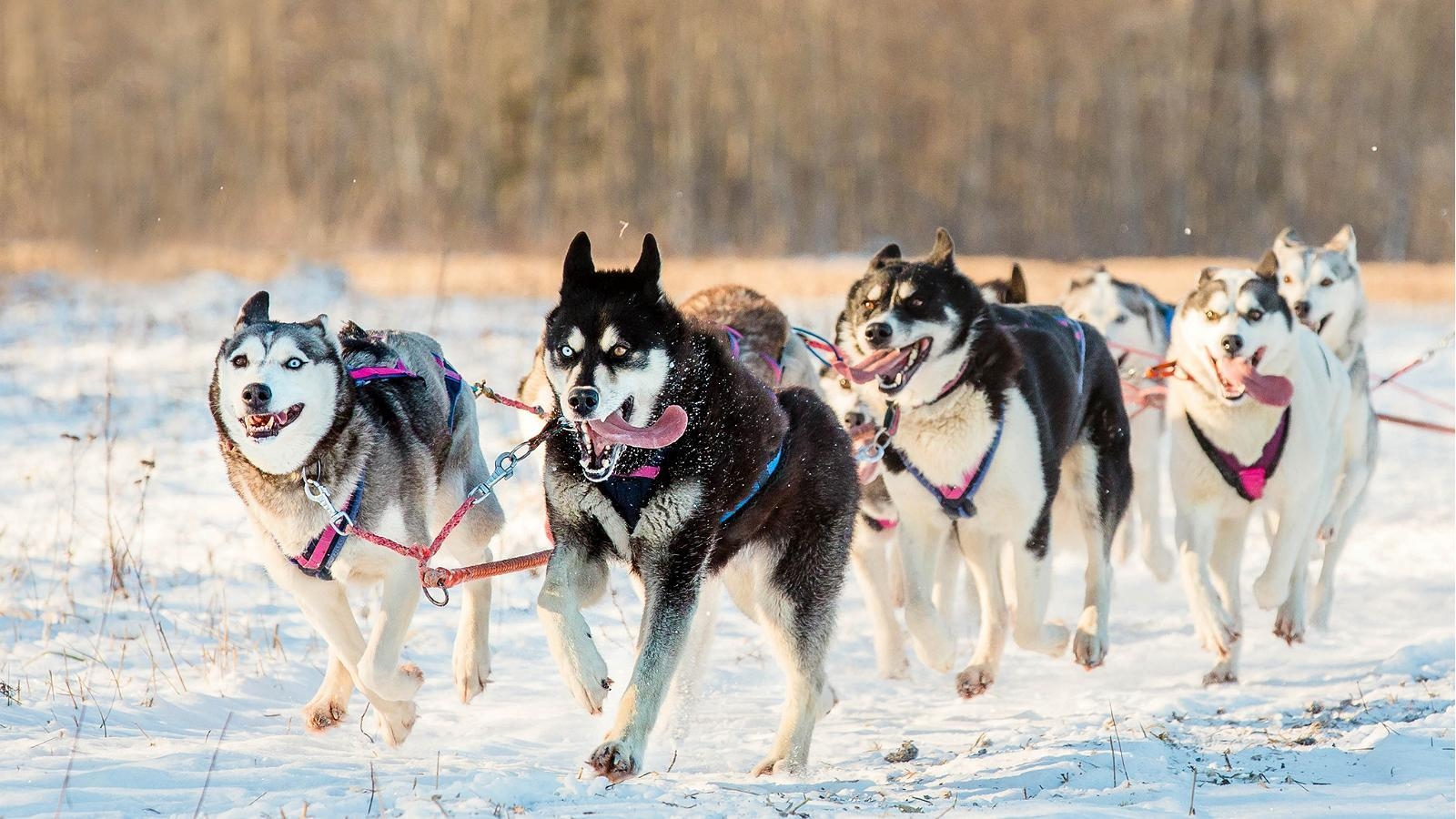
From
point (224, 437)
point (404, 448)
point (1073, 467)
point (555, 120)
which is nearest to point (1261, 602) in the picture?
point (1073, 467)

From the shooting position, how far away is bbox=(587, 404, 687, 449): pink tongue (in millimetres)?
3303

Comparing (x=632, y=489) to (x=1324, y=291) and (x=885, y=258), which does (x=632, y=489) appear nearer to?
(x=885, y=258)

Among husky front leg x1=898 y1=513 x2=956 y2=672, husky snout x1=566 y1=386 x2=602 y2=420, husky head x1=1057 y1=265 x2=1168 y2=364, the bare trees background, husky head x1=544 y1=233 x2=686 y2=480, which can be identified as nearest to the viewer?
husky snout x1=566 y1=386 x2=602 y2=420

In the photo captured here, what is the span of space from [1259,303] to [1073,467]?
915 mm

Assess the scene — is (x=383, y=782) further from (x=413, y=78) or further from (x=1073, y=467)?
(x=413, y=78)

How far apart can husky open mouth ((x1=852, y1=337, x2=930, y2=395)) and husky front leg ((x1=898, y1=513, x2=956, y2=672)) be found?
1.60ft

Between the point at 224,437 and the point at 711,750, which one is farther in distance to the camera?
the point at 711,750

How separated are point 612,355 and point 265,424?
1046mm

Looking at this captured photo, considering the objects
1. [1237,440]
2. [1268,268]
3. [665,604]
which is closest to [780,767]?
[665,604]

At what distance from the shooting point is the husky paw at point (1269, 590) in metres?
5.36

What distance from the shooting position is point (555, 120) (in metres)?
28.7

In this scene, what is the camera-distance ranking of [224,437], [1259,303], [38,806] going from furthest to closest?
[1259,303], [224,437], [38,806]

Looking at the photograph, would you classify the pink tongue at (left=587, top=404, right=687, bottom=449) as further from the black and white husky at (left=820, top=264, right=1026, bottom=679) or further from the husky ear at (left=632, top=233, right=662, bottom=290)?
the black and white husky at (left=820, top=264, right=1026, bottom=679)

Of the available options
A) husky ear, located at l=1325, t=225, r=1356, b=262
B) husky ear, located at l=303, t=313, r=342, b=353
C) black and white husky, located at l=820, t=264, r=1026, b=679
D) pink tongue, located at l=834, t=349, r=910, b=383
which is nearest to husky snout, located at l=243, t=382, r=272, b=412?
husky ear, located at l=303, t=313, r=342, b=353
